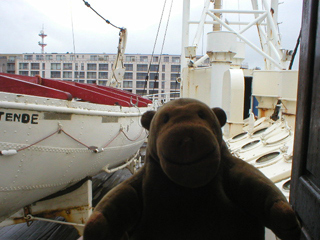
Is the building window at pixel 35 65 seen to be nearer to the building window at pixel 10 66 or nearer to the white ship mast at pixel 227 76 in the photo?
the building window at pixel 10 66

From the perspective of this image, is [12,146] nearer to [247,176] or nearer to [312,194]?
[247,176]

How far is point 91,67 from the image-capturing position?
5388 cm

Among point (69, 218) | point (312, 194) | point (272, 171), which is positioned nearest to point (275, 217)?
point (312, 194)

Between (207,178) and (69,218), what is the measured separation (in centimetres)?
400

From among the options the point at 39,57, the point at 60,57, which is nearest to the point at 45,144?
the point at 60,57

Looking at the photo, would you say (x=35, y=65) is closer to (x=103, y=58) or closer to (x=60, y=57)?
(x=60, y=57)

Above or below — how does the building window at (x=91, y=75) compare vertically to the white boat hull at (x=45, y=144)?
above

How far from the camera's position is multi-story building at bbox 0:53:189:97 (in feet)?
171

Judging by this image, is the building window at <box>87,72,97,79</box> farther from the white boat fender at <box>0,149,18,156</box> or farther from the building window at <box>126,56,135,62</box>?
the white boat fender at <box>0,149,18,156</box>

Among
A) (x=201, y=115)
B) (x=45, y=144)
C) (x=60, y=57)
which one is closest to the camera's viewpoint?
(x=201, y=115)

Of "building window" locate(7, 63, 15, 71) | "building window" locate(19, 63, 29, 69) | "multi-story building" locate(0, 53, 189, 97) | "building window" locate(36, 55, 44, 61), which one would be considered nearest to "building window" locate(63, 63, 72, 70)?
"multi-story building" locate(0, 53, 189, 97)

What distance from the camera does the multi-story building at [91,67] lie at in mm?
52219

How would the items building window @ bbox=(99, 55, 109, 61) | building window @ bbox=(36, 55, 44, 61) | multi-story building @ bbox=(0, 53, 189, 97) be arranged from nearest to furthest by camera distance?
1. multi-story building @ bbox=(0, 53, 189, 97)
2. building window @ bbox=(36, 55, 44, 61)
3. building window @ bbox=(99, 55, 109, 61)

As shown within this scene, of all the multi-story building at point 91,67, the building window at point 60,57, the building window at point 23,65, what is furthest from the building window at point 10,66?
the building window at point 60,57
